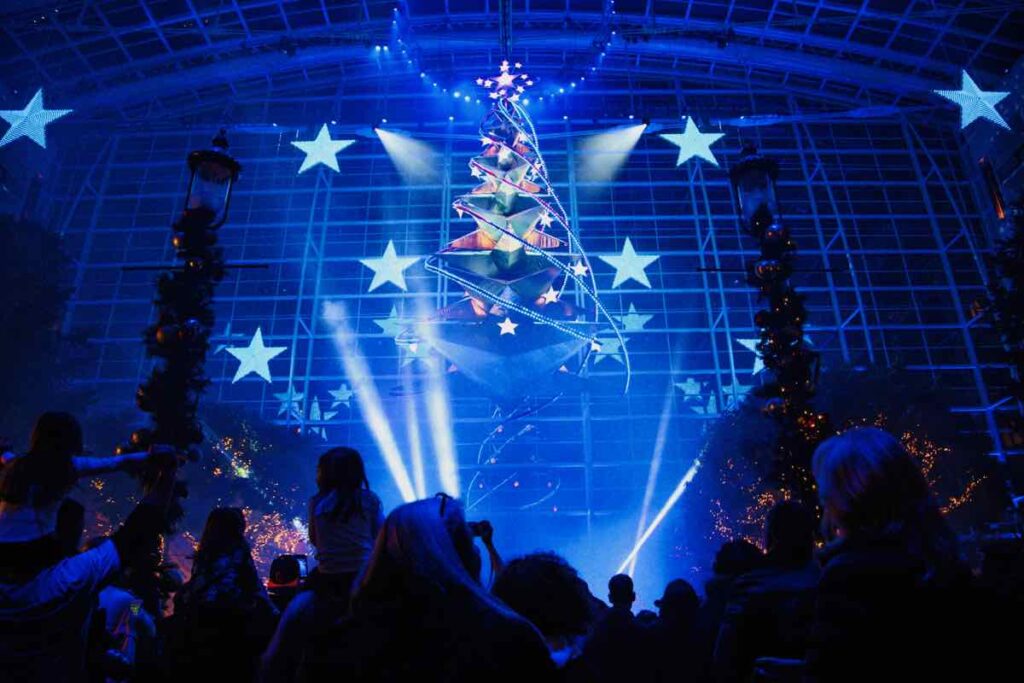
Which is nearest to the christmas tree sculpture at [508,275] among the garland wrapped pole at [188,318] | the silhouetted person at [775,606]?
the garland wrapped pole at [188,318]

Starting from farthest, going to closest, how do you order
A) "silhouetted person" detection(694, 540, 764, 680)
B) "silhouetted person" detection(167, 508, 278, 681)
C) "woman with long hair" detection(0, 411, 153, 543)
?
1. "silhouetted person" detection(694, 540, 764, 680)
2. "silhouetted person" detection(167, 508, 278, 681)
3. "woman with long hair" detection(0, 411, 153, 543)

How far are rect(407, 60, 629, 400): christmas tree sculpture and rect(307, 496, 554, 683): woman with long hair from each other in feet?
32.5

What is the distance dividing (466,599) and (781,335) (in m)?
4.48

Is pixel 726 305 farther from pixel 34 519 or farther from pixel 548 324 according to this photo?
pixel 34 519

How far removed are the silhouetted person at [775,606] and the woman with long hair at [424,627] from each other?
3.55ft

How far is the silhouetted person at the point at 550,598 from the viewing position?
1.66 m

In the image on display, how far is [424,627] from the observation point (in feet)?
4.52

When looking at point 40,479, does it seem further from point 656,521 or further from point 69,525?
point 656,521

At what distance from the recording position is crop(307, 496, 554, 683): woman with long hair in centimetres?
133

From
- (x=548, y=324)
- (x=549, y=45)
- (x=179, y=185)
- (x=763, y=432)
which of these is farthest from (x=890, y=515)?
(x=179, y=185)

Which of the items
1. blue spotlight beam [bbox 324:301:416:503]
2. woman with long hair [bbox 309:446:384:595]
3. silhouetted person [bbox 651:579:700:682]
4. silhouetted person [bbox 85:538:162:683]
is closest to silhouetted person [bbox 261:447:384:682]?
woman with long hair [bbox 309:446:384:595]

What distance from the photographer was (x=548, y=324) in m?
13.1

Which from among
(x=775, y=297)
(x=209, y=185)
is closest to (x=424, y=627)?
(x=775, y=297)

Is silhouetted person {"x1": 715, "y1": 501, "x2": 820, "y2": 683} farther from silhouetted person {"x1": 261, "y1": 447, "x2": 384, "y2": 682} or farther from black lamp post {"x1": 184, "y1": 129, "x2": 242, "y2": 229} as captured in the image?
black lamp post {"x1": 184, "y1": 129, "x2": 242, "y2": 229}
